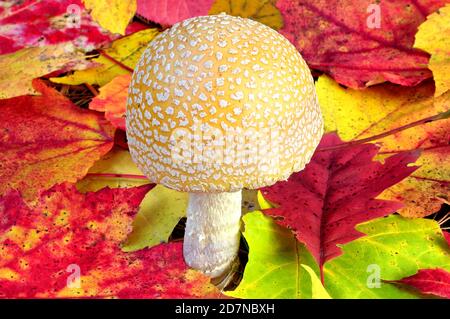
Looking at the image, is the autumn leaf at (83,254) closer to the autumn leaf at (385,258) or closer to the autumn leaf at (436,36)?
the autumn leaf at (385,258)

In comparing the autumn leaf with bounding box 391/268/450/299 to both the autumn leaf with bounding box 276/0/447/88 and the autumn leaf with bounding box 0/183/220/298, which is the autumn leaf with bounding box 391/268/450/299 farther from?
the autumn leaf with bounding box 276/0/447/88

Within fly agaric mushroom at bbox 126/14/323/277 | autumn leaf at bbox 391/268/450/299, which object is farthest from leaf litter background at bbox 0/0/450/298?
fly agaric mushroom at bbox 126/14/323/277

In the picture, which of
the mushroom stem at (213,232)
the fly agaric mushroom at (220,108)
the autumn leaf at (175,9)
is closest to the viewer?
the fly agaric mushroom at (220,108)

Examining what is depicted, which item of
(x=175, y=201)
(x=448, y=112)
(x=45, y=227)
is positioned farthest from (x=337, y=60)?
(x=45, y=227)

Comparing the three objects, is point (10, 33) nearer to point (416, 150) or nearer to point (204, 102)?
point (204, 102)

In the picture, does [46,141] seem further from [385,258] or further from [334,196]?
[385,258]

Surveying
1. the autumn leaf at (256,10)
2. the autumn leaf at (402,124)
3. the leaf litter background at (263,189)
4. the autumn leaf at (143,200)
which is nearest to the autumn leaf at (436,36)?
the leaf litter background at (263,189)
